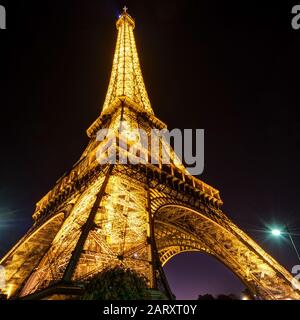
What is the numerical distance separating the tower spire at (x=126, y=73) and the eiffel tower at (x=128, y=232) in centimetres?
593

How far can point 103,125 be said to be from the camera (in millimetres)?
30688

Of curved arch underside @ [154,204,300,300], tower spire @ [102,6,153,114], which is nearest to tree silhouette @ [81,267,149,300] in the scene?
curved arch underside @ [154,204,300,300]

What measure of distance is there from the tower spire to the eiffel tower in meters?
5.93

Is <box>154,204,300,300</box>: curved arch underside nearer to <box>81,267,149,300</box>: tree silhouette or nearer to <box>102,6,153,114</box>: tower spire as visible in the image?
<box>81,267,149,300</box>: tree silhouette

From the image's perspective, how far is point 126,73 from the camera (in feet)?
119

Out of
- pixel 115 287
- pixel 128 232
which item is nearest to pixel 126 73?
pixel 128 232

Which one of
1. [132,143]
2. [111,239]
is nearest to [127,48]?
[132,143]

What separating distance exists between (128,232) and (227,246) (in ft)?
32.9

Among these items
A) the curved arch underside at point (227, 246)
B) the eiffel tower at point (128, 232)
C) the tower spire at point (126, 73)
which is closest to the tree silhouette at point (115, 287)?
the eiffel tower at point (128, 232)

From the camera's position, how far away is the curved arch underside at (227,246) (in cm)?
1653

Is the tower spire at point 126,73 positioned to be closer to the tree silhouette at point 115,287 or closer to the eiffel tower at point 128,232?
the eiffel tower at point 128,232

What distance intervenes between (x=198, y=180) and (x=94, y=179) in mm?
9460

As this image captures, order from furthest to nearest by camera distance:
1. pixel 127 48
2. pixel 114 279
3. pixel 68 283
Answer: pixel 127 48 → pixel 68 283 → pixel 114 279
